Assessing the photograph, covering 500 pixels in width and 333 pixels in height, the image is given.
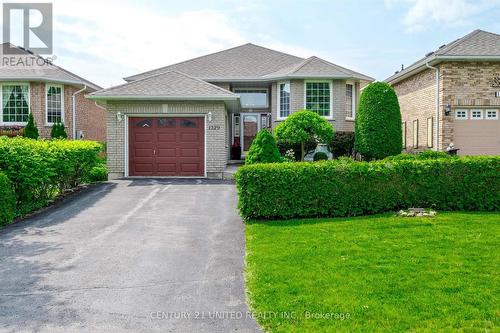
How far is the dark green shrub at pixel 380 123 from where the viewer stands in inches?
674

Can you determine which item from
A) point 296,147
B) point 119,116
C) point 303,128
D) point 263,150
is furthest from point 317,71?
point 263,150

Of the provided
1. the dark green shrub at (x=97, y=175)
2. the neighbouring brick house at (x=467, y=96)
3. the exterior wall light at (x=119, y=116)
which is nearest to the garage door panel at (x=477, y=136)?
the neighbouring brick house at (x=467, y=96)

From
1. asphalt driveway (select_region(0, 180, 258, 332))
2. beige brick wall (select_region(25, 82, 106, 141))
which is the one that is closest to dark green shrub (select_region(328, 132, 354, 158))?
asphalt driveway (select_region(0, 180, 258, 332))

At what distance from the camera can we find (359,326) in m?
4.73

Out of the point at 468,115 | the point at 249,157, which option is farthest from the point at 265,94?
the point at 249,157

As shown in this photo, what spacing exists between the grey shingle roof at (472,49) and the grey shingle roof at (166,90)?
790cm

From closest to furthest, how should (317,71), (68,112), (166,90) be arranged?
(166,90)
(317,71)
(68,112)

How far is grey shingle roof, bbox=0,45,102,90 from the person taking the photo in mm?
22152

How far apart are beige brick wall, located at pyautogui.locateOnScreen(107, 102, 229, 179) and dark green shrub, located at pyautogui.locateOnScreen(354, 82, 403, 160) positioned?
5.39 metres

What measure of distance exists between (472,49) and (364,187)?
10.9 meters

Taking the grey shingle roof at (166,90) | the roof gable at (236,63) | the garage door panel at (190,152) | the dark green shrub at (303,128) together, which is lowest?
the garage door panel at (190,152)

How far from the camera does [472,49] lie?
17.9 metres

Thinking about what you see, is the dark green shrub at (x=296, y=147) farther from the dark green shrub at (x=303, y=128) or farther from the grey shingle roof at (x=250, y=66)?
the grey shingle roof at (x=250, y=66)

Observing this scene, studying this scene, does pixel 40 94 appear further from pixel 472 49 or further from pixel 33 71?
pixel 472 49
